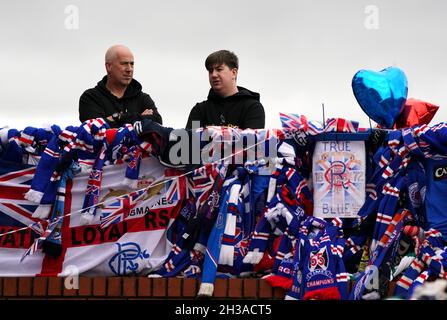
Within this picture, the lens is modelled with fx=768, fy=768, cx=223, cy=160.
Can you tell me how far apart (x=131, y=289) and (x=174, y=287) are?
330mm

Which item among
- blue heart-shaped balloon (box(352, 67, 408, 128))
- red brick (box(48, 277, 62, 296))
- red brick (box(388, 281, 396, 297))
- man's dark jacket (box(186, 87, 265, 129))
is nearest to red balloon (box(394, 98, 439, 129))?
blue heart-shaped balloon (box(352, 67, 408, 128))

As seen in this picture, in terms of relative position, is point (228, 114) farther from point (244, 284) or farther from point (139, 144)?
point (244, 284)

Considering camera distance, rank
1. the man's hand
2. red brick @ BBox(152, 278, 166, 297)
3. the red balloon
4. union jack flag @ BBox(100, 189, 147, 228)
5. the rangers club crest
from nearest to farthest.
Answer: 1. red brick @ BBox(152, 278, 166, 297)
2. the rangers club crest
3. union jack flag @ BBox(100, 189, 147, 228)
4. the red balloon
5. the man's hand

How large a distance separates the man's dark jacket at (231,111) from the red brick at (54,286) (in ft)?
5.48

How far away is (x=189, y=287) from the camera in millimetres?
5629

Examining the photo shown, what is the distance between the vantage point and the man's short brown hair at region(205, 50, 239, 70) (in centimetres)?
666

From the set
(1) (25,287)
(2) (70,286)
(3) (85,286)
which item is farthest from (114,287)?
(1) (25,287)

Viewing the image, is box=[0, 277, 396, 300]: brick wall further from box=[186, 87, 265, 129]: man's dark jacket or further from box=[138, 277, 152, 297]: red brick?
box=[186, 87, 265, 129]: man's dark jacket

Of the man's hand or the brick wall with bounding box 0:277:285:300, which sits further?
the man's hand

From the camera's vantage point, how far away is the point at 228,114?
662 centimetres

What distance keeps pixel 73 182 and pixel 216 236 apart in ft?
4.02

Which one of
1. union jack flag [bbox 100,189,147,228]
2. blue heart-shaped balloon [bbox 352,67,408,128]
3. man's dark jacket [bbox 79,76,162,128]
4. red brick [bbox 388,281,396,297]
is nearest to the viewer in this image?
red brick [bbox 388,281,396,297]

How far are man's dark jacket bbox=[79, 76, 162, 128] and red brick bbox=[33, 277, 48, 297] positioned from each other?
140cm

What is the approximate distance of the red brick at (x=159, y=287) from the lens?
5.66 meters
